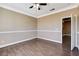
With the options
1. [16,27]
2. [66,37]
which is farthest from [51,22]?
[16,27]

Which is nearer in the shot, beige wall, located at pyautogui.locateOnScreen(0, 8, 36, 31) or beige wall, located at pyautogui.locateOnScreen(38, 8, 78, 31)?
beige wall, located at pyautogui.locateOnScreen(0, 8, 36, 31)

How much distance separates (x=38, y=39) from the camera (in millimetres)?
3910

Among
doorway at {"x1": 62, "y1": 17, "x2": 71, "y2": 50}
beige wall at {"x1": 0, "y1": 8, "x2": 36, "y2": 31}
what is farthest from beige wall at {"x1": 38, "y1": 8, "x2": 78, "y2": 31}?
beige wall at {"x1": 0, "y1": 8, "x2": 36, "y2": 31}

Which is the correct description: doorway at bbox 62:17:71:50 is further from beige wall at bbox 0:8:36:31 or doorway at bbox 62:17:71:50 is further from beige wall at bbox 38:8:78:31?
beige wall at bbox 0:8:36:31

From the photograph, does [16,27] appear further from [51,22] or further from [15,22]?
[51,22]

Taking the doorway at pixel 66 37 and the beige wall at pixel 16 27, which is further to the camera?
the doorway at pixel 66 37

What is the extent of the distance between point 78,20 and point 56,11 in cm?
120

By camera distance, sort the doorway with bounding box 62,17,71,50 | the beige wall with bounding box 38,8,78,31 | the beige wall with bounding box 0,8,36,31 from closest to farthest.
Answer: the beige wall with bounding box 0,8,36,31
the doorway with bounding box 62,17,71,50
the beige wall with bounding box 38,8,78,31

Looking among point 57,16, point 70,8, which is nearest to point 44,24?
point 57,16

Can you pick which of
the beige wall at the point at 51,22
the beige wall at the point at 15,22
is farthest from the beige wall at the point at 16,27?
the beige wall at the point at 51,22

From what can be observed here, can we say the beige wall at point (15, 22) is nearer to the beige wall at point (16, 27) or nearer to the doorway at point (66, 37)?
the beige wall at point (16, 27)

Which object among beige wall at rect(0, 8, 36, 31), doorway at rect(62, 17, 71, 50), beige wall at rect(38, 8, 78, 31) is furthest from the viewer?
beige wall at rect(38, 8, 78, 31)

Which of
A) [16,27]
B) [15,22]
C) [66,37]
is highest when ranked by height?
[15,22]

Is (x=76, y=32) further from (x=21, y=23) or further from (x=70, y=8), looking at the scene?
(x=21, y=23)
